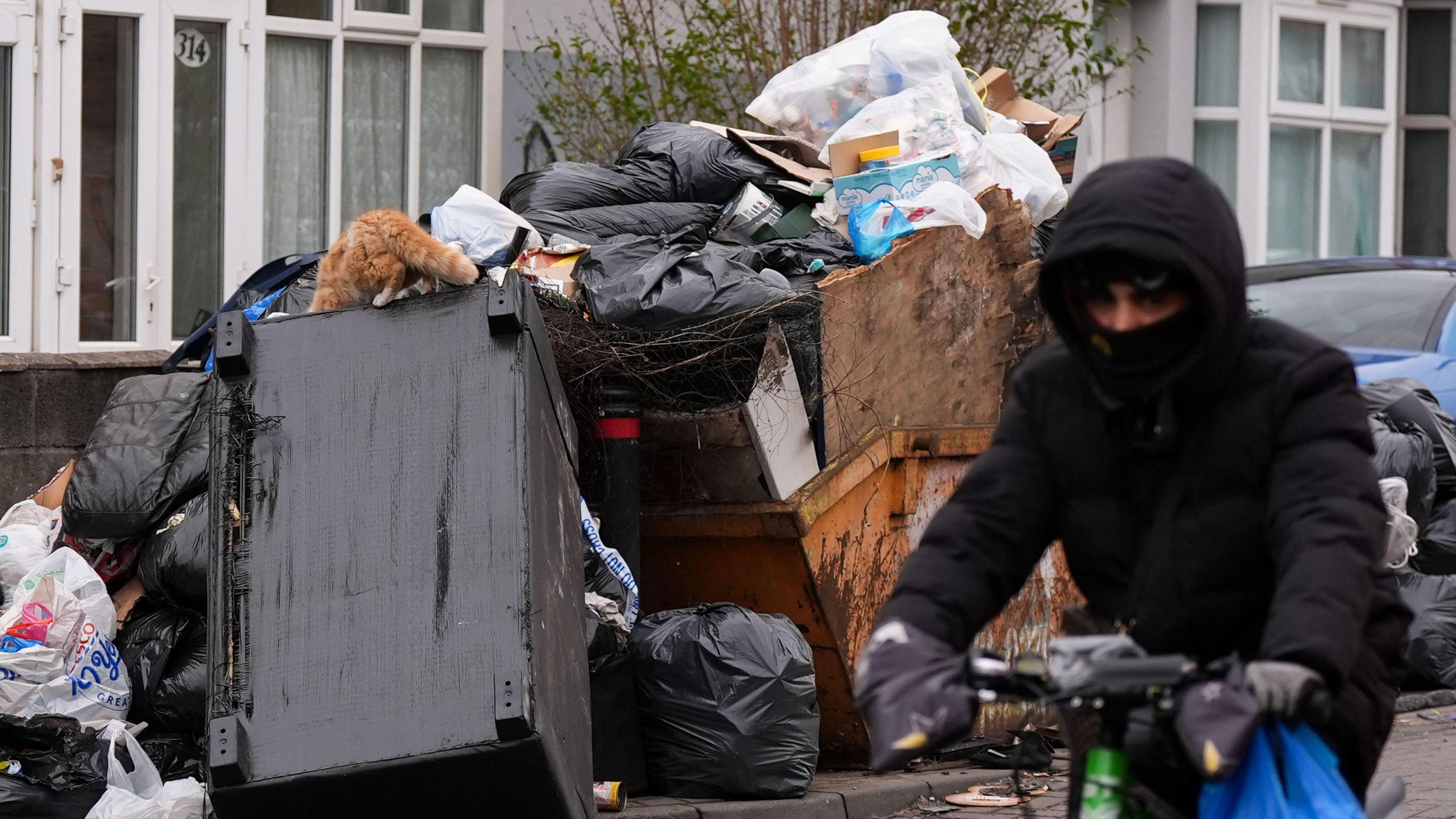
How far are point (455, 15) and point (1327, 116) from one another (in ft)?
26.2

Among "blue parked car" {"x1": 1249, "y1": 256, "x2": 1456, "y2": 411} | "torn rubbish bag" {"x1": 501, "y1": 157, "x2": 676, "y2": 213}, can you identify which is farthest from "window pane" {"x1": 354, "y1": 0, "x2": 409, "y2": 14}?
"blue parked car" {"x1": 1249, "y1": 256, "x2": 1456, "y2": 411}

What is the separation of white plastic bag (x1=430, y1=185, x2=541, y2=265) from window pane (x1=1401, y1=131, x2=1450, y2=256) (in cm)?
1141

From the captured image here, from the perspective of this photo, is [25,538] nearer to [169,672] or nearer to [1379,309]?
[169,672]

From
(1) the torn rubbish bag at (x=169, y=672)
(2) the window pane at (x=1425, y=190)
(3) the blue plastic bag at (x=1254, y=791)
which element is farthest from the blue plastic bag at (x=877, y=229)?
(2) the window pane at (x=1425, y=190)

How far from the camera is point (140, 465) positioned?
545 centimetres

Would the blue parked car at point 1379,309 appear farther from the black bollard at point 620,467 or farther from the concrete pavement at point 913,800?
the black bollard at point 620,467

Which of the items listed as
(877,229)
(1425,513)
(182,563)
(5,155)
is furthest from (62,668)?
(1425,513)

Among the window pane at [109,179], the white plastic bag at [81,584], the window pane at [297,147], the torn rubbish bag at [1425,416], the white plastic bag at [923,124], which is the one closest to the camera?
the white plastic bag at [81,584]

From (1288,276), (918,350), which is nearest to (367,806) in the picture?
(918,350)

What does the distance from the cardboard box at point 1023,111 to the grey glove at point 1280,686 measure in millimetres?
5473

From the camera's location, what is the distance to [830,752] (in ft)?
19.5

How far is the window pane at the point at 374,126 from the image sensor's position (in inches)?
332

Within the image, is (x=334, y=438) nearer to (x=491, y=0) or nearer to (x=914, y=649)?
(x=914, y=649)

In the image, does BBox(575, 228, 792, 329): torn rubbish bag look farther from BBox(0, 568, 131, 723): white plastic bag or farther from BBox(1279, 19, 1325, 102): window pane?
BBox(1279, 19, 1325, 102): window pane
